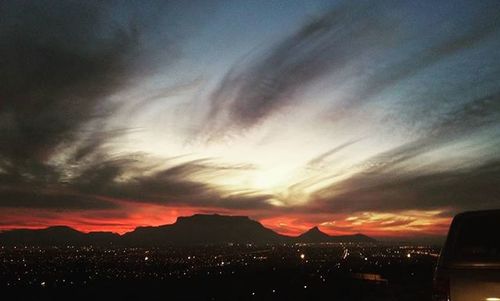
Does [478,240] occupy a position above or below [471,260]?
above

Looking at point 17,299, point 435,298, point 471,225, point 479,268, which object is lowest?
point 17,299

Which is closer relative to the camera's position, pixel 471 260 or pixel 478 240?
pixel 471 260

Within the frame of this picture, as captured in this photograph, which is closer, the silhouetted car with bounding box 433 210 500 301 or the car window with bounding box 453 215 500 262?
the silhouetted car with bounding box 433 210 500 301

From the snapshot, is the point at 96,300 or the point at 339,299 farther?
the point at 96,300

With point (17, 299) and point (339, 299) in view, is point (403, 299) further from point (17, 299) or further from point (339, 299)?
point (17, 299)

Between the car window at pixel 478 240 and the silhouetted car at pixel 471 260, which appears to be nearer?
the silhouetted car at pixel 471 260

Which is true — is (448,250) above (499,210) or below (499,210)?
below

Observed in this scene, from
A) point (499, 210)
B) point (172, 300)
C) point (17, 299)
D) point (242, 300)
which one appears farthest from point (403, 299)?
point (17, 299)

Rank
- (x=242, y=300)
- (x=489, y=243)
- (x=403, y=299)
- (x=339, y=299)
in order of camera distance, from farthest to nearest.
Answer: (x=242, y=300), (x=339, y=299), (x=403, y=299), (x=489, y=243)
